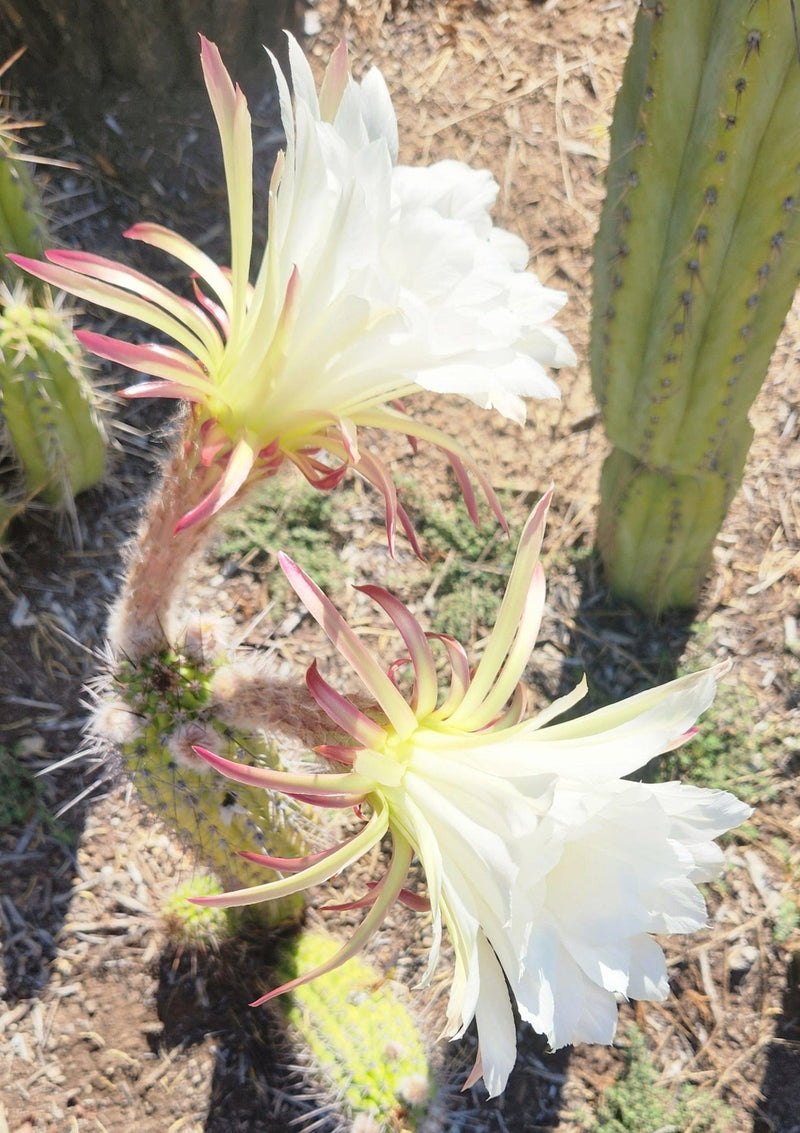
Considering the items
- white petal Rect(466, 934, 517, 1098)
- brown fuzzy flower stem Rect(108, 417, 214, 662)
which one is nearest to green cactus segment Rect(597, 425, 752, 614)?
brown fuzzy flower stem Rect(108, 417, 214, 662)

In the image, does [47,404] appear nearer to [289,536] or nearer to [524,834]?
[289,536]

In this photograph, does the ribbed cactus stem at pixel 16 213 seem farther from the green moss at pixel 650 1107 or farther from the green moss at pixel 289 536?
the green moss at pixel 650 1107

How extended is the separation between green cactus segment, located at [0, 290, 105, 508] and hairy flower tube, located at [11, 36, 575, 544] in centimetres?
47

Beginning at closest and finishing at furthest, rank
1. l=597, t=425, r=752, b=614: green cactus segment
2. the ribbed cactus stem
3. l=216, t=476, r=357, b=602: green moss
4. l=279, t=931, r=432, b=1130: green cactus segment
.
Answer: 1. l=279, t=931, r=432, b=1130: green cactus segment
2. the ribbed cactus stem
3. l=597, t=425, r=752, b=614: green cactus segment
4. l=216, t=476, r=357, b=602: green moss

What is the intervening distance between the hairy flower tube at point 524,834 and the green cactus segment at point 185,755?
0.25 metres

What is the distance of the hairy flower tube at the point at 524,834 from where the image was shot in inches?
32.3

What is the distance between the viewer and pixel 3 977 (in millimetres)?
1488

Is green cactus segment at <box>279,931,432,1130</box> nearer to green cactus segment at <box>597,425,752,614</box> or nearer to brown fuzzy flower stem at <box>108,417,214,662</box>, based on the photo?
brown fuzzy flower stem at <box>108,417,214,662</box>

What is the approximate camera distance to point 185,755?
1.13 metres

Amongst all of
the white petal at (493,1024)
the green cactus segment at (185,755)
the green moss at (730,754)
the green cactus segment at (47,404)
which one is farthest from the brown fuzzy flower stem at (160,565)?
the green moss at (730,754)

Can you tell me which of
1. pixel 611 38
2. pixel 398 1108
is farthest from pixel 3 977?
pixel 611 38

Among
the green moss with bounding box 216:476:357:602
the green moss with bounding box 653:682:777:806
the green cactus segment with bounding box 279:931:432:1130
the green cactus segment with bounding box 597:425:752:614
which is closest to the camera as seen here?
the green cactus segment with bounding box 279:931:432:1130

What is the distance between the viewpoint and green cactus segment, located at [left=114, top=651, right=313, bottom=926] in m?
1.14

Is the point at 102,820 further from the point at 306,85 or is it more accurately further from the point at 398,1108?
the point at 306,85
